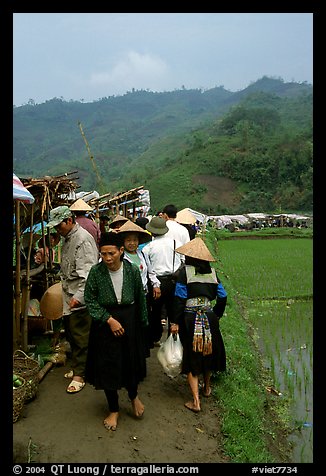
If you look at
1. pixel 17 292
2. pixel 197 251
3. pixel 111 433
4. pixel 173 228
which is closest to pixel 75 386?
pixel 111 433

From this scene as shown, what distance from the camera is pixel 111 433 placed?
3.54m

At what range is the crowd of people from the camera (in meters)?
3.58

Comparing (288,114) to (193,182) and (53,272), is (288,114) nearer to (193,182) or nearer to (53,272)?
(193,182)

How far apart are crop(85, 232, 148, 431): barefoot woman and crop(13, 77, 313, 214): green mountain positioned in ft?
15.0

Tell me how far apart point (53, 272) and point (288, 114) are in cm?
9140

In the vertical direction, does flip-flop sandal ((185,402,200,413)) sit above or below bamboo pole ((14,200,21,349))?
below

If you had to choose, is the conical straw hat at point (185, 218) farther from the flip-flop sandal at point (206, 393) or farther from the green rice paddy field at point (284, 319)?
the flip-flop sandal at point (206, 393)

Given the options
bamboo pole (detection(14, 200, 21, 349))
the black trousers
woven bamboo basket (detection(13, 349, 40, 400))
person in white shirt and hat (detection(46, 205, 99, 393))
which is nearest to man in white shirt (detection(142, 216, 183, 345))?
the black trousers

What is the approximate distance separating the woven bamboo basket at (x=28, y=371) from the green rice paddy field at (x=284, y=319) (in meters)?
2.57

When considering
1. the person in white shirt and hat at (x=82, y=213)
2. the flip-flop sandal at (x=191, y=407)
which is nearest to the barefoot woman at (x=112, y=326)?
the flip-flop sandal at (x=191, y=407)

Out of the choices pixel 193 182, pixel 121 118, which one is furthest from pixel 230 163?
pixel 121 118

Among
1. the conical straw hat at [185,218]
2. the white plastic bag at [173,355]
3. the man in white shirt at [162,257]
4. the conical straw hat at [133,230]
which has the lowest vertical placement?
the white plastic bag at [173,355]

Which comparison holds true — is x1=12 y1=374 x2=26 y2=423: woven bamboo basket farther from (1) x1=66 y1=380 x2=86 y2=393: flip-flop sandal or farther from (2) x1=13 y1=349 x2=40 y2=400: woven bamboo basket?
(1) x1=66 y1=380 x2=86 y2=393: flip-flop sandal

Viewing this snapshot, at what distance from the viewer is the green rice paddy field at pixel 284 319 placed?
4.90 m
